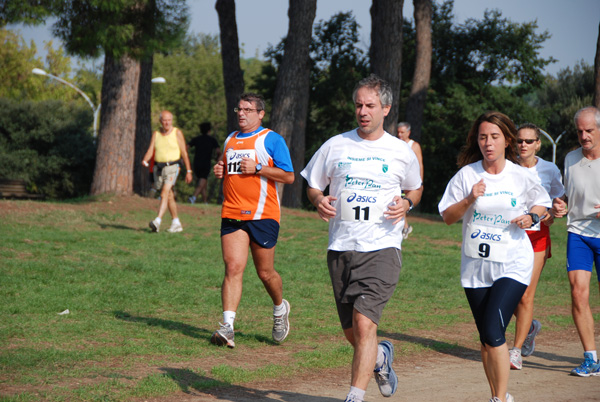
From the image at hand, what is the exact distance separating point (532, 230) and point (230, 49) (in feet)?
56.3

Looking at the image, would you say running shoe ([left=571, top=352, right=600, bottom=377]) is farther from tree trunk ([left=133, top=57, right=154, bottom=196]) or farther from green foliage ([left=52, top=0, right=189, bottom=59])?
tree trunk ([left=133, top=57, right=154, bottom=196])

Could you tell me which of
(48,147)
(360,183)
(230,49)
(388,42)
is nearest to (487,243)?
(360,183)

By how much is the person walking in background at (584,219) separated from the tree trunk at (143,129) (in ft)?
49.0

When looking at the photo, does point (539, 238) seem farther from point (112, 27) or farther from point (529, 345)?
point (112, 27)

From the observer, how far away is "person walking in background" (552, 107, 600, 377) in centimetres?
652

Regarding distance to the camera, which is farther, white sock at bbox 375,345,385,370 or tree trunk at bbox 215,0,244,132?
tree trunk at bbox 215,0,244,132

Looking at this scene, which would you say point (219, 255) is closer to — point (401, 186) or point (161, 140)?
point (161, 140)

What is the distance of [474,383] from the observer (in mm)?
6078

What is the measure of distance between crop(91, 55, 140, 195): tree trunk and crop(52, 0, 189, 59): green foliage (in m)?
1.07

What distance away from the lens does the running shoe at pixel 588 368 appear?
6.52 metres

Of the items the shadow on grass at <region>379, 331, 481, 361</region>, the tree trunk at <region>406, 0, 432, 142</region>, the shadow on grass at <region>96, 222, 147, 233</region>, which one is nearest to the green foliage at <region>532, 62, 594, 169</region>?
the tree trunk at <region>406, 0, 432, 142</region>

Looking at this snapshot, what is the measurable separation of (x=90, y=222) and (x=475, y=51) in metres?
31.6

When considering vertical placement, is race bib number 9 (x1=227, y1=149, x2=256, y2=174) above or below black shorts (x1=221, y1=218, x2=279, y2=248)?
above

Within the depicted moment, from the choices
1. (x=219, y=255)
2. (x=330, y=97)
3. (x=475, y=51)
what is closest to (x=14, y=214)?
(x=219, y=255)
